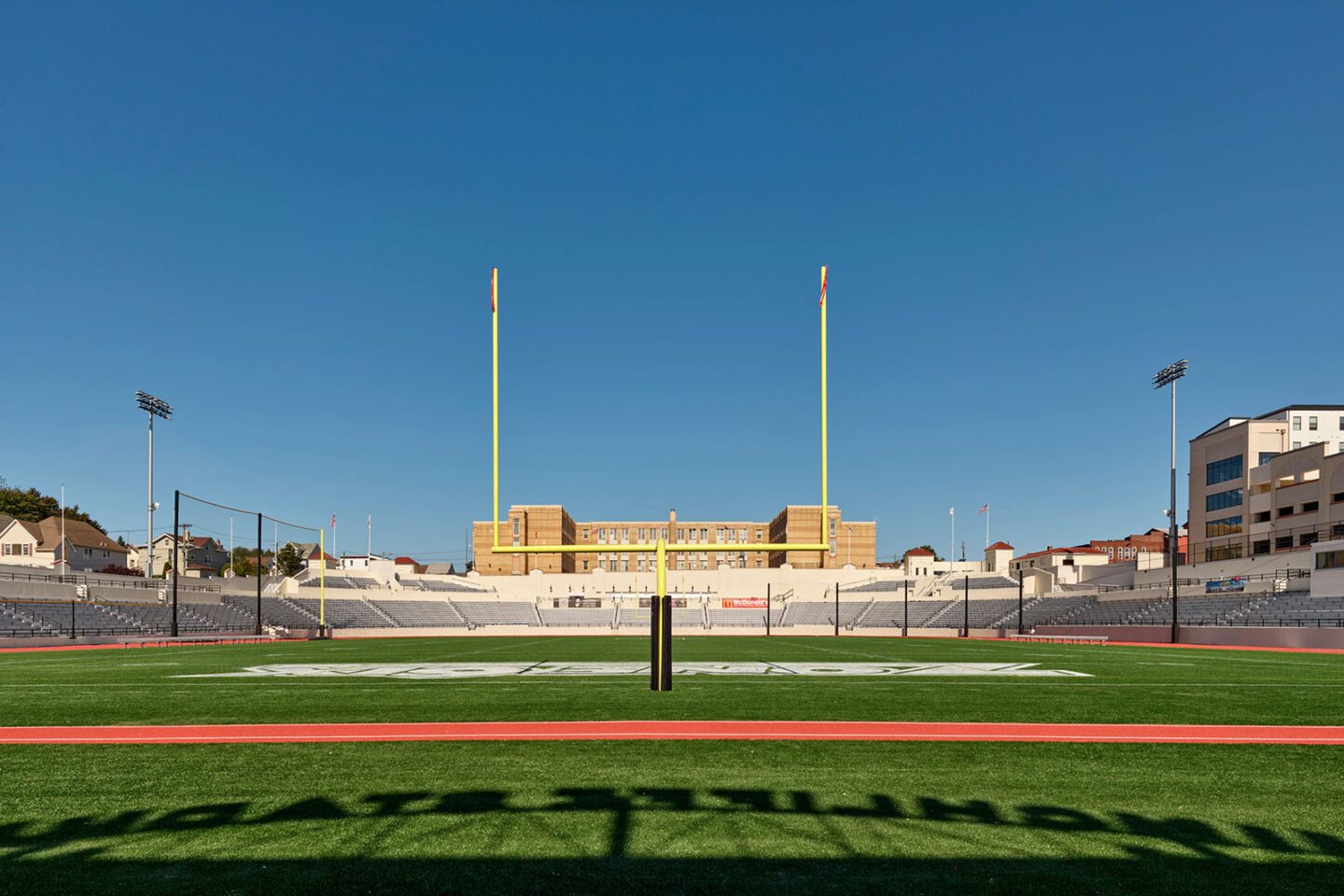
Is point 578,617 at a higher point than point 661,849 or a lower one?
lower

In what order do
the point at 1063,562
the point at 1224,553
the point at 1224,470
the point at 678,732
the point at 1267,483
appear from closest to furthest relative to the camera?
the point at 678,732 → the point at 1267,483 → the point at 1224,553 → the point at 1224,470 → the point at 1063,562

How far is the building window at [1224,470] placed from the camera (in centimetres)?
6072

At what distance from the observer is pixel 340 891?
4.20 meters

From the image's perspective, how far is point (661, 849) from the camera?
4.87 m

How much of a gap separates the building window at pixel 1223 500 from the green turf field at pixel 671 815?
194 feet

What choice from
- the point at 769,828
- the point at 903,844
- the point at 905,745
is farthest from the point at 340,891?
the point at 905,745

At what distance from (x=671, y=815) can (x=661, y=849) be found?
0.78m

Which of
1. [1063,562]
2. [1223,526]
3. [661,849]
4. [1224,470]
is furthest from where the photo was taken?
[1063,562]

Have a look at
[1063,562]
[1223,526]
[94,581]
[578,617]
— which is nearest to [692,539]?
[578,617]

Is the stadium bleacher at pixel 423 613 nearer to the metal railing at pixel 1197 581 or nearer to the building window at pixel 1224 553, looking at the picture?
the metal railing at pixel 1197 581

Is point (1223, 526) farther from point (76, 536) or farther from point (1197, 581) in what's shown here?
point (76, 536)

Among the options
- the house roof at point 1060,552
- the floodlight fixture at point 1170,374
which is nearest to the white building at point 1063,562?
the house roof at point 1060,552

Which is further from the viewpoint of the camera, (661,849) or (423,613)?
(423,613)

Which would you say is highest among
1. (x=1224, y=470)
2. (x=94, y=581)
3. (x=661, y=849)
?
(x=1224, y=470)
